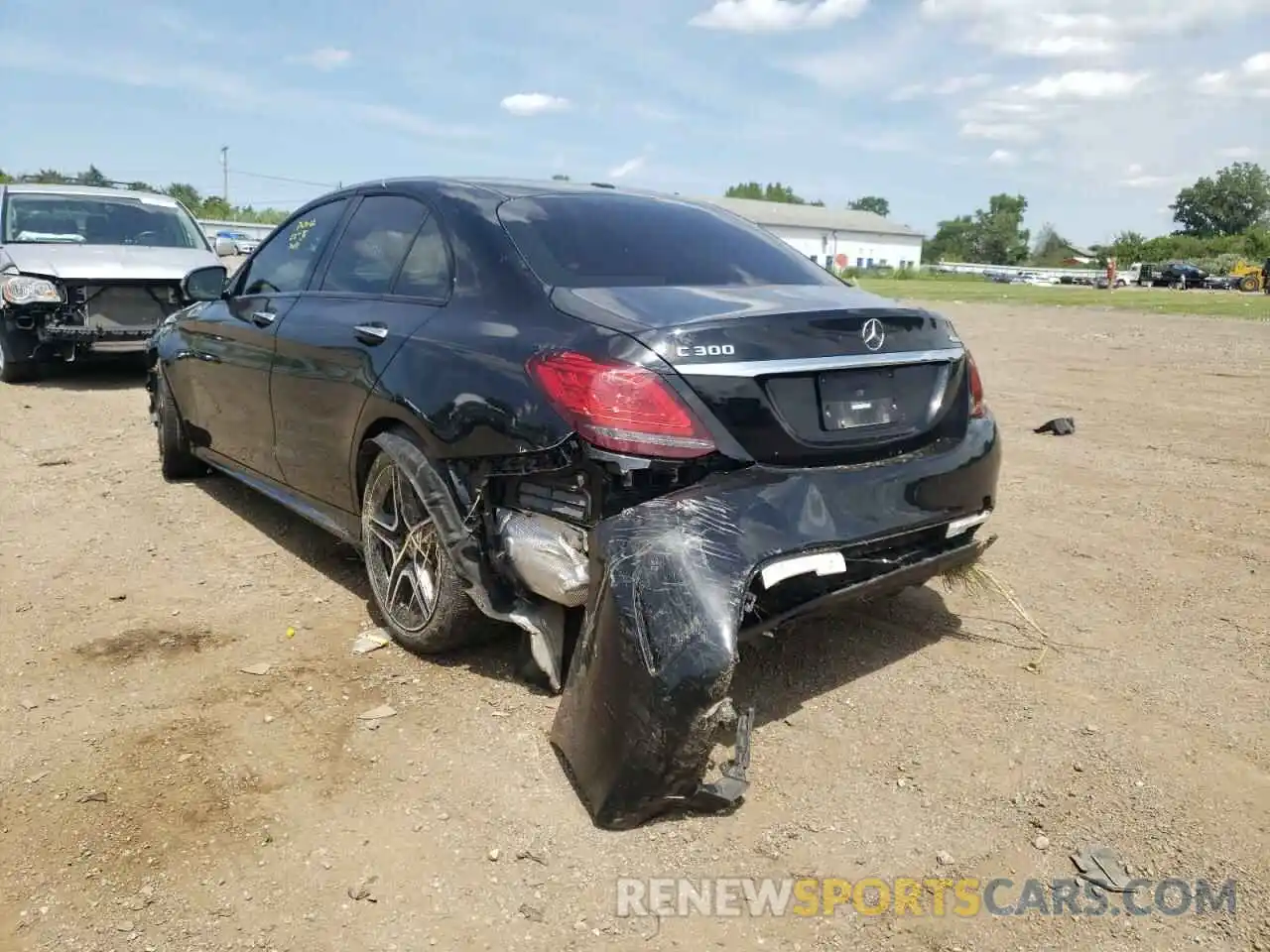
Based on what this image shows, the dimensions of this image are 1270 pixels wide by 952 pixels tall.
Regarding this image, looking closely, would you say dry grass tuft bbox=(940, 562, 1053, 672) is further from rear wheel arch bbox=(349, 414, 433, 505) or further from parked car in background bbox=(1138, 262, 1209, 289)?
parked car in background bbox=(1138, 262, 1209, 289)

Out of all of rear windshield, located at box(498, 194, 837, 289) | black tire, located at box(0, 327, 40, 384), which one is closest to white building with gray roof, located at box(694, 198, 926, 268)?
black tire, located at box(0, 327, 40, 384)

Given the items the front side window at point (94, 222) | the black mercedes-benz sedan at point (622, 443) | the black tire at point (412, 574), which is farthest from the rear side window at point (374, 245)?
the front side window at point (94, 222)

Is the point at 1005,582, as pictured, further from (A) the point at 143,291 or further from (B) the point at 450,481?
(A) the point at 143,291

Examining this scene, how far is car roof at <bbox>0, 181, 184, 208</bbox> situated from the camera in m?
10.1

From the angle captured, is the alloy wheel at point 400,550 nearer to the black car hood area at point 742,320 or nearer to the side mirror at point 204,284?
the black car hood area at point 742,320

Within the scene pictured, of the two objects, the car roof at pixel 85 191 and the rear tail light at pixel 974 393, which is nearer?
the rear tail light at pixel 974 393

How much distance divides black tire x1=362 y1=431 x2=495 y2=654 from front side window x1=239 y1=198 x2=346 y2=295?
4.21 feet

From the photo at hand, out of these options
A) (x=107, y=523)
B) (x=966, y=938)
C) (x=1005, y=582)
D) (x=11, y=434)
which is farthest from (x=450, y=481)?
(x=11, y=434)

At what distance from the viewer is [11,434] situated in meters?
7.37

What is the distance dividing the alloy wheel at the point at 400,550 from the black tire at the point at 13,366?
291 inches

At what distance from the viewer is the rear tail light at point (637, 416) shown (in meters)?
2.73

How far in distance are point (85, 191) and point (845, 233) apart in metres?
97.5

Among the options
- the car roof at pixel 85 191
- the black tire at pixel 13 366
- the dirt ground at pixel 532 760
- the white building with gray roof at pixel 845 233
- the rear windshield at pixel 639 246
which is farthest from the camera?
the white building with gray roof at pixel 845 233

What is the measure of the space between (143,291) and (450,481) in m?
7.45
